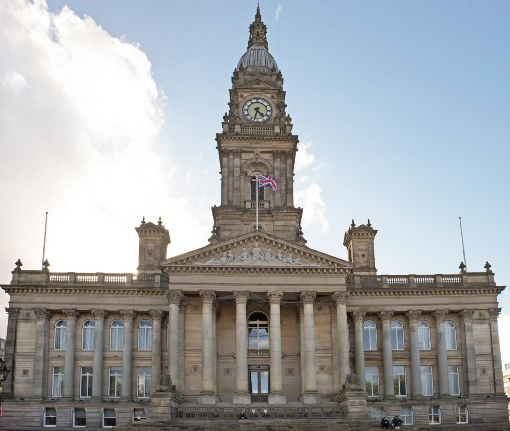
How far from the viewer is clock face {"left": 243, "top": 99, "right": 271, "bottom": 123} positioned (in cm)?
7125

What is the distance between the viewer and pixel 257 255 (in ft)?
187

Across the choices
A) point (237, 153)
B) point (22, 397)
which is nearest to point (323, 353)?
point (237, 153)

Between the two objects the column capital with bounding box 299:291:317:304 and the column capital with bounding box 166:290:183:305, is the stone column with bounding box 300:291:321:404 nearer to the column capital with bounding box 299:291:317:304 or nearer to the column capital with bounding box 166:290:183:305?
the column capital with bounding box 299:291:317:304

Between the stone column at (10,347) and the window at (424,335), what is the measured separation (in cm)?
A: 3679

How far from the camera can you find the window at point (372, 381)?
6122 centimetres

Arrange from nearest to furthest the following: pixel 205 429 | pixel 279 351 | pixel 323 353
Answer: pixel 205 429 < pixel 279 351 < pixel 323 353

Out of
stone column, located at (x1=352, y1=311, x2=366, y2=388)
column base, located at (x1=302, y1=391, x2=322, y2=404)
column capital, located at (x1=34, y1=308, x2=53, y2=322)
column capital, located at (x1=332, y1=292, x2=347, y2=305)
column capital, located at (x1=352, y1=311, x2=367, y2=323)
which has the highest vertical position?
column capital, located at (x1=332, y1=292, x2=347, y2=305)

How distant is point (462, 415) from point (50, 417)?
36279 mm

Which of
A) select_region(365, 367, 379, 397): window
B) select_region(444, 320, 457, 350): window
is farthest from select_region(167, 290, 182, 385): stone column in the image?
select_region(444, 320, 457, 350): window

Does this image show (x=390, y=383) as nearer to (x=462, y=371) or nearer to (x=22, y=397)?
(x=462, y=371)

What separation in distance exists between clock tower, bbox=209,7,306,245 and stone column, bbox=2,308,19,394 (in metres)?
19.3

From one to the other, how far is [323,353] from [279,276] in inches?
325

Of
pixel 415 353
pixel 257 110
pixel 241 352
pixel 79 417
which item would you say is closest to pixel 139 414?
pixel 79 417

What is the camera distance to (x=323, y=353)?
59125mm
